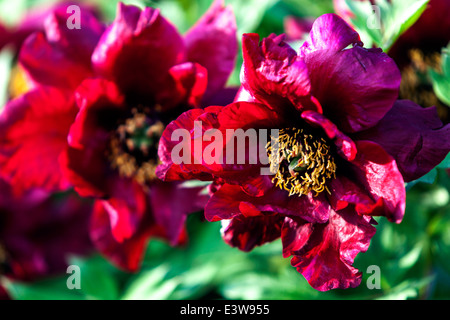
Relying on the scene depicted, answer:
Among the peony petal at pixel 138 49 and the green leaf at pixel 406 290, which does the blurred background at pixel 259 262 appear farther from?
the peony petal at pixel 138 49

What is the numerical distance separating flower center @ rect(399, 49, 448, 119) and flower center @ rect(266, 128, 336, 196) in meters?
0.35

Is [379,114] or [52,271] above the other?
[379,114]

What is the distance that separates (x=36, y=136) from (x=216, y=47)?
A: 0.35 meters

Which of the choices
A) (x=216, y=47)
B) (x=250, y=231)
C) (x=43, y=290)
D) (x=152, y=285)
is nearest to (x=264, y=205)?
(x=250, y=231)

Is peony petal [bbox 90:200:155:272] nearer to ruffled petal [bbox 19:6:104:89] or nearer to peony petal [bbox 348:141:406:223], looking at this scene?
ruffled petal [bbox 19:6:104:89]

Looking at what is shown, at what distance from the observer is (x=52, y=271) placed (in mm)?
1233

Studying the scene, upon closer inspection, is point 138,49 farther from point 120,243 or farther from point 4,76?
point 4,76

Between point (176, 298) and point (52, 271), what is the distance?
43 centimetres

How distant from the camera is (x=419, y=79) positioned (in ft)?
3.33

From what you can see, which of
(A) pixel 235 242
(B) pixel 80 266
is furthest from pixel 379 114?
(B) pixel 80 266

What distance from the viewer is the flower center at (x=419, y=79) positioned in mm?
990

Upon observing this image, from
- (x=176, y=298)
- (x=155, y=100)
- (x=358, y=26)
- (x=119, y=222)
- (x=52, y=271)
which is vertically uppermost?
(x=358, y=26)

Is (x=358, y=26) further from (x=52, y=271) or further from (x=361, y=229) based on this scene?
(x=52, y=271)

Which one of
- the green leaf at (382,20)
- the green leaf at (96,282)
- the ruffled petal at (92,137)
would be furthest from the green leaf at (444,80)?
the green leaf at (96,282)
